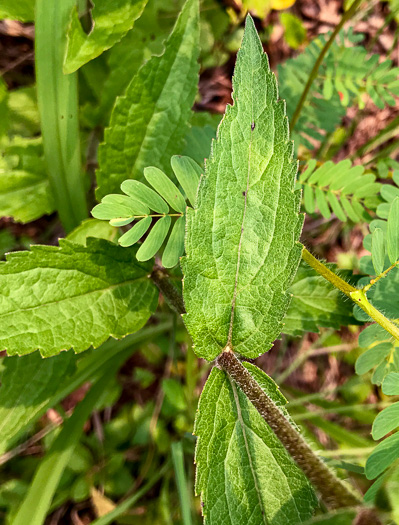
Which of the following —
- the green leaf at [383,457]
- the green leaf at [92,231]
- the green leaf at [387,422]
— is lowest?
the green leaf at [383,457]

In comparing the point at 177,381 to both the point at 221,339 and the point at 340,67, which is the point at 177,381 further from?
the point at 340,67

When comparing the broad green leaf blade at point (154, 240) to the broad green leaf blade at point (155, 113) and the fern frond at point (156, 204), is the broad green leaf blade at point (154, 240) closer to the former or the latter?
the fern frond at point (156, 204)

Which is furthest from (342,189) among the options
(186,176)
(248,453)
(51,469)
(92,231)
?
(51,469)

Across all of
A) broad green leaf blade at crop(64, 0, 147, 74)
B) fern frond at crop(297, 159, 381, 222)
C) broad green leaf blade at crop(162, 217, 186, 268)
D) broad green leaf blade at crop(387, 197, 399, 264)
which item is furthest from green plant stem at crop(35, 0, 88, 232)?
broad green leaf blade at crop(387, 197, 399, 264)

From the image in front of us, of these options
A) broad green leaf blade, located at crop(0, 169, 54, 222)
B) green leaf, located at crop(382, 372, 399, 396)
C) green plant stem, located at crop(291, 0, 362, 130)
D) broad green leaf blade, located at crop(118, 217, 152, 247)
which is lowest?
green leaf, located at crop(382, 372, 399, 396)

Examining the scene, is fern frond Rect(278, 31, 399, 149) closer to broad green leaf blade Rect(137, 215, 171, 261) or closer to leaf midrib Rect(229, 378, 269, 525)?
broad green leaf blade Rect(137, 215, 171, 261)

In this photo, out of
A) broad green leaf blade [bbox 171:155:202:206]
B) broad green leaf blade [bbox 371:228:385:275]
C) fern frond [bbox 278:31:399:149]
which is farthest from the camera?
fern frond [bbox 278:31:399:149]

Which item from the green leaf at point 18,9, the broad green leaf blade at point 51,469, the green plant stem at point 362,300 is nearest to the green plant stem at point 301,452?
the green plant stem at point 362,300
